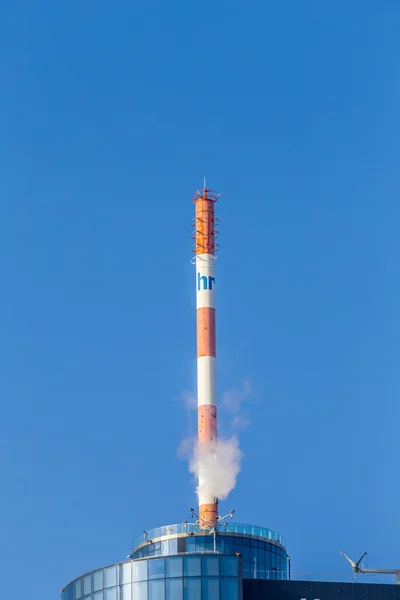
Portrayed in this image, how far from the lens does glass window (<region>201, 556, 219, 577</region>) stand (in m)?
121

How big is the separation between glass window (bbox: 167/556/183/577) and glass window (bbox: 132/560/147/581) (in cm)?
221

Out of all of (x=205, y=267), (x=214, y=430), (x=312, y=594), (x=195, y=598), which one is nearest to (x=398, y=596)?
(x=312, y=594)

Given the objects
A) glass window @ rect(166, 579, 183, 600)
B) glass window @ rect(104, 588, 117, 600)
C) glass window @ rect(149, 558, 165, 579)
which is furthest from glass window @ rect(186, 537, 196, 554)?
glass window @ rect(166, 579, 183, 600)

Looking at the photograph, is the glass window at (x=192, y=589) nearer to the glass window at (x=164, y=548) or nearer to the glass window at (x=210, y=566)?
the glass window at (x=210, y=566)

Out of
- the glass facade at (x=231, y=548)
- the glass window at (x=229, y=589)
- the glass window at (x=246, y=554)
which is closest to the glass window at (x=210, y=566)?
the glass window at (x=229, y=589)

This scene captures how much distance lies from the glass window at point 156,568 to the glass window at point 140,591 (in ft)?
3.08

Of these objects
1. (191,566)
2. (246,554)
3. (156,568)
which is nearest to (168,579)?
(156,568)

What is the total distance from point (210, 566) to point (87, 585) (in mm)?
12322

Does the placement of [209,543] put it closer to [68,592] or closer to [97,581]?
[68,592]

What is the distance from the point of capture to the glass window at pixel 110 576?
411 feet

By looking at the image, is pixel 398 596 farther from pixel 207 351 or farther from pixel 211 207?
pixel 211 207

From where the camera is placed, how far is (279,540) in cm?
14650

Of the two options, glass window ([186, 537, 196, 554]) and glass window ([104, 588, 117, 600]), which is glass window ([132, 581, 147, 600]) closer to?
glass window ([104, 588, 117, 600])

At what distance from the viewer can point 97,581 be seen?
4988 inches
